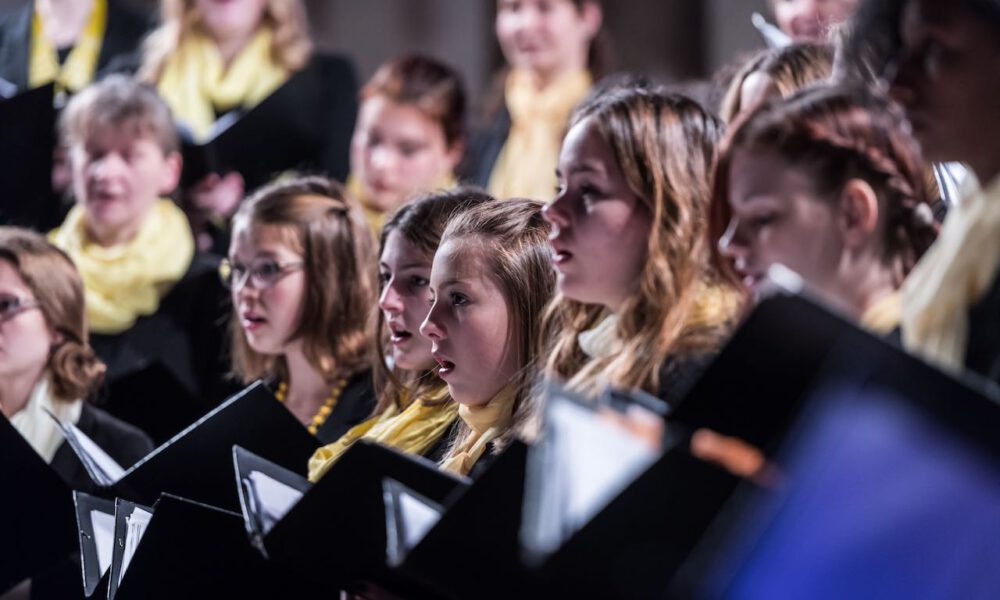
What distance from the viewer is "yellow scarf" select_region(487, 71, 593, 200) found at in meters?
3.94

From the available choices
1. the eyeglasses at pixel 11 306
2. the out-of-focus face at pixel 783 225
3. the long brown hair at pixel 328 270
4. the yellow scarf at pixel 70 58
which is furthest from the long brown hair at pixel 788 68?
the yellow scarf at pixel 70 58

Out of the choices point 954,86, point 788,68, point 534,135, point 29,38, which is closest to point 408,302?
point 788,68

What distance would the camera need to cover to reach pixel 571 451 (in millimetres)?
1310

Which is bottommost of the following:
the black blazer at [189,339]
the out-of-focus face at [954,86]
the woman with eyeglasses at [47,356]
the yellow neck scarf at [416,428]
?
the black blazer at [189,339]

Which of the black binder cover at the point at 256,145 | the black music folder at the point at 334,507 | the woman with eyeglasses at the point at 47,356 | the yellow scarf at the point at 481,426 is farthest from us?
the black binder cover at the point at 256,145

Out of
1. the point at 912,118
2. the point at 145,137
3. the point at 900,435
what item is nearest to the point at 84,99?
the point at 145,137

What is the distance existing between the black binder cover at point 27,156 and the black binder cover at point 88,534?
1502 millimetres

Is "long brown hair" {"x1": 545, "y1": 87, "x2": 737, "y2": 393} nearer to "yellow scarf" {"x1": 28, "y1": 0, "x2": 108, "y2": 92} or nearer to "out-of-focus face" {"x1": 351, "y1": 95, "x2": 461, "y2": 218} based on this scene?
"out-of-focus face" {"x1": 351, "y1": 95, "x2": 461, "y2": 218}

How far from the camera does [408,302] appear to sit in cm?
244

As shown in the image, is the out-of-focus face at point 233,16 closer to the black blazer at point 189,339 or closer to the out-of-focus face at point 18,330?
the black blazer at point 189,339

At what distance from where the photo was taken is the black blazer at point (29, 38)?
4.42m

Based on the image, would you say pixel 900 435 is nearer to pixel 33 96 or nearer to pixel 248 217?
pixel 248 217

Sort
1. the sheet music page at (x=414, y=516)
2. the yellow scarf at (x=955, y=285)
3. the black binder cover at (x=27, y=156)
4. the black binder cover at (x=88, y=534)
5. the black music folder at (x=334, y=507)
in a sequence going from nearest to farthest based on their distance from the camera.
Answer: the yellow scarf at (x=955, y=285) → the sheet music page at (x=414, y=516) → the black music folder at (x=334, y=507) → the black binder cover at (x=88, y=534) → the black binder cover at (x=27, y=156)

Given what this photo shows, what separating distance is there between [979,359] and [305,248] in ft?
5.63
